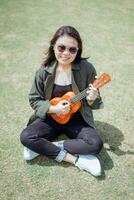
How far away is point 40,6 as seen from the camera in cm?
955

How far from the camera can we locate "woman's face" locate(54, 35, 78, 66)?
3.88 metres

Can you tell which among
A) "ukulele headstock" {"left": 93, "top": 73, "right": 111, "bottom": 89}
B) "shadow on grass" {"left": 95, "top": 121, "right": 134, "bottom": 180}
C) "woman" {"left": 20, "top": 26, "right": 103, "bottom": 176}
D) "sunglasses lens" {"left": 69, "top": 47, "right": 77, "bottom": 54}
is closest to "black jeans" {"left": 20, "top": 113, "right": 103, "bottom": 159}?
"woman" {"left": 20, "top": 26, "right": 103, "bottom": 176}

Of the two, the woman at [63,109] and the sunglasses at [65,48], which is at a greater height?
the sunglasses at [65,48]

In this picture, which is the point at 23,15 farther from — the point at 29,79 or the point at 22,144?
the point at 22,144

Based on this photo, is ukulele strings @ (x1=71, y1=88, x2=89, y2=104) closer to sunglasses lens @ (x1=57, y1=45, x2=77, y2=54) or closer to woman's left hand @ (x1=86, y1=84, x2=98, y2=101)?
woman's left hand @ (x1=86, y1=84, x2=98, y2=101)

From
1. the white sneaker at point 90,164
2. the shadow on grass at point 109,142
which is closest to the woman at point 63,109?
the white sneaker at point 90,164

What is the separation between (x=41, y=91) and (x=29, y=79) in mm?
1755

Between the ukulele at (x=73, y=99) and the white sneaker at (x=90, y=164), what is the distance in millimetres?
527

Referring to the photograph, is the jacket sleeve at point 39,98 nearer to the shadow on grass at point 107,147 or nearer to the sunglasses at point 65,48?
the sunglasses at point 65,48

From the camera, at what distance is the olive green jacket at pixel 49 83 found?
416cm

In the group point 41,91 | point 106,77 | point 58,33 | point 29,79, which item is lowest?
point 29,79

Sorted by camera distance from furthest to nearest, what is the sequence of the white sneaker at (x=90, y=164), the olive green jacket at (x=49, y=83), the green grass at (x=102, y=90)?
the olive green jacket at (x=49, y=83), the white sneaker at (x=90, y=164), the green grass at (x=102, y=90)

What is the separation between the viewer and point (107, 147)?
447 centimetres

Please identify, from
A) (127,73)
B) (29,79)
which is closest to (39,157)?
(29,79)
